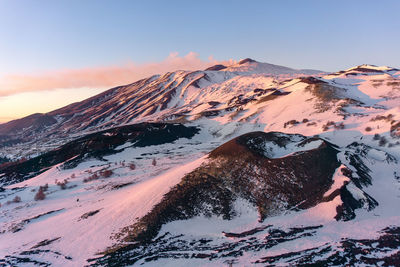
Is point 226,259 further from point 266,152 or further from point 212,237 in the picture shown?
point 266,152

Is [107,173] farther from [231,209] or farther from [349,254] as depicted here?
[349,254]

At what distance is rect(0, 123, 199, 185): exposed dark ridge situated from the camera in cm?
8793

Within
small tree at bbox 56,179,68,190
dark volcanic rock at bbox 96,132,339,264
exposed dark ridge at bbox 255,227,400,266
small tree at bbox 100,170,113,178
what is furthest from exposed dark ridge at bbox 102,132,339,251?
small tree at bbox 56,179,68,190

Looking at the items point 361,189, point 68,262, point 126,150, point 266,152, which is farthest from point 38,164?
point 361,189

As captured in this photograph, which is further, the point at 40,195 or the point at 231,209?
the point at 40,195

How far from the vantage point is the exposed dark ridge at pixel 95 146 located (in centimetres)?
8793

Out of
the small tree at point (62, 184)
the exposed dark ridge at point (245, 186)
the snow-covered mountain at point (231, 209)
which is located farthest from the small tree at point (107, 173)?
the exposed dark ridge at point (245, 186)

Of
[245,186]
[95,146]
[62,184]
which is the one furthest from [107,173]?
[245,186]

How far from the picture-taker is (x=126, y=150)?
9500 centimetres

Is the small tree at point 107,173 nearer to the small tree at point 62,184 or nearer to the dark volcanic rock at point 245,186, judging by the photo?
the small tree at point 62,184

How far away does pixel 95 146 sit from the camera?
99.2m

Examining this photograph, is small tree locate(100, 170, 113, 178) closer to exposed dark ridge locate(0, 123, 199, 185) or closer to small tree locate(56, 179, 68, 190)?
small tree locate(56, 179, 68, 190)

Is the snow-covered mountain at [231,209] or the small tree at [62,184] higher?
the small tree at [62,184]

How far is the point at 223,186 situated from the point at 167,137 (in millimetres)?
67367
